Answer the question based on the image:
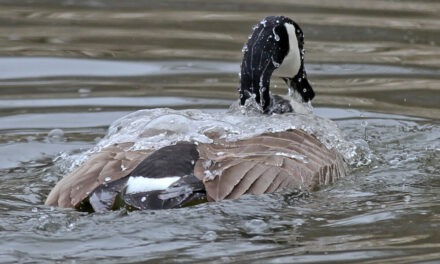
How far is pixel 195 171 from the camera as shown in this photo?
6227 millimetres

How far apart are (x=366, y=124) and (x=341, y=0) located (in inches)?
175

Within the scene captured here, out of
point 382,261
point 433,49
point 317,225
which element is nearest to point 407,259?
point 382,261

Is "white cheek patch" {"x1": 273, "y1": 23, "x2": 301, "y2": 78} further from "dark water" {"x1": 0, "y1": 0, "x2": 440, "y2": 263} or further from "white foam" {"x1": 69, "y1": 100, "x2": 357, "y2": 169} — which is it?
"dark water" {"x1": 0, "y1": 0, "x2": 440, "y2": 263}

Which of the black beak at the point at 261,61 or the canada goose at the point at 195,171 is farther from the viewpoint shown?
the black beak at the point at 261,61

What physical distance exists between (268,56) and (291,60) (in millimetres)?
475

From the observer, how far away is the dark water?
5574mm

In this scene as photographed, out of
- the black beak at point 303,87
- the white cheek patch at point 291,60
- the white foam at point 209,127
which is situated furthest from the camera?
the black beak at point 303,87

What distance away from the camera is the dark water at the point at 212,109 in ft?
18.3

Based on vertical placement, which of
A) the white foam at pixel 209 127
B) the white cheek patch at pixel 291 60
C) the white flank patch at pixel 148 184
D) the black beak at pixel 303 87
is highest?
the white cheek patch at pixel 291 60

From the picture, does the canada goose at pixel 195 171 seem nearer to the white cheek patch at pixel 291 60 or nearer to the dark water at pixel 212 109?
the dark water at pixel 212 109

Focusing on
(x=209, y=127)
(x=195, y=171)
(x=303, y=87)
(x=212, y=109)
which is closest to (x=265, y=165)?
(x=195, y=171)

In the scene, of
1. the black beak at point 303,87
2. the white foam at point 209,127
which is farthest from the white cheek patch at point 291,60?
the white foam at point 209,127

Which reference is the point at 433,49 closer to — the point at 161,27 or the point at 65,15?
the point at 161,27

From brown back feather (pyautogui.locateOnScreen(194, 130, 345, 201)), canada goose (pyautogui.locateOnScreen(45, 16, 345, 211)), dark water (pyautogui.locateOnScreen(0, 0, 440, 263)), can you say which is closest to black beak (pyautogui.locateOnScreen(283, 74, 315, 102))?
dark water (pyautogui.locateOnScreen(0, 0, 440, 263))
